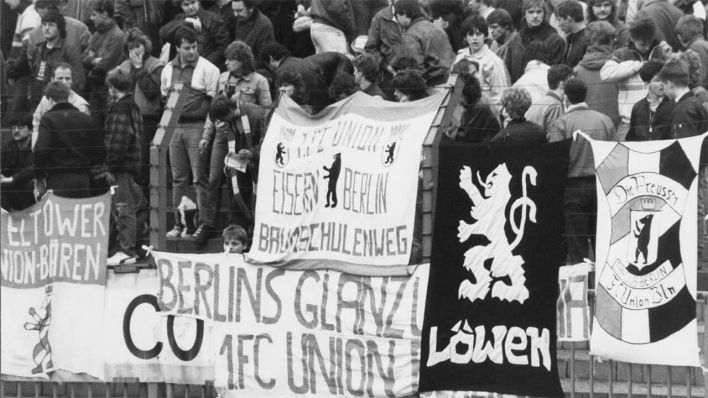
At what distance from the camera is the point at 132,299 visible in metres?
13.3

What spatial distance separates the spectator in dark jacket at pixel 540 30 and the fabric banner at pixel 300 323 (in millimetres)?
3944

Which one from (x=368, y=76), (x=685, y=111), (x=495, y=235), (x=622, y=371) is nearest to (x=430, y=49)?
(x=368, y=76)

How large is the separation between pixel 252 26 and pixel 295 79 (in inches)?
143

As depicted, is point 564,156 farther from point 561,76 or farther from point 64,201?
point 64,201

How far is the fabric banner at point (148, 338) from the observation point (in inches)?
515

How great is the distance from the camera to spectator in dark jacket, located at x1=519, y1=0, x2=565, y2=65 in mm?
15391

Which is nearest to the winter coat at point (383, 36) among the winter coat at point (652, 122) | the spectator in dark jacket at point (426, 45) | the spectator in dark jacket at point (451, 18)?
the spectator in dark jacket at point (426, 45)

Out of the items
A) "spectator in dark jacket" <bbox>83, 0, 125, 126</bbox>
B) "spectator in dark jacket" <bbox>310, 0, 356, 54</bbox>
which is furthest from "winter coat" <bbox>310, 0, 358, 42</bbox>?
"spectator in dark jacket" <bbox>83, 0, 125, 126</bbox>

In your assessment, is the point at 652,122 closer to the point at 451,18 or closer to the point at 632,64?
the point at 632,64

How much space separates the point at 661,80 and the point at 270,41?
5.28m

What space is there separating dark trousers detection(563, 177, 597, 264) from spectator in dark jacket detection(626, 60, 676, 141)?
84 cm

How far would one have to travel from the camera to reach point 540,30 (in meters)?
15.8

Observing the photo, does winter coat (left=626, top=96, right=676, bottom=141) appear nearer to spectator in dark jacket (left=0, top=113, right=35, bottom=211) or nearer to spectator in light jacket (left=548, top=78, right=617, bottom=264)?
spectator in light jacket (left=548, top=78, right=617, bottom=264)

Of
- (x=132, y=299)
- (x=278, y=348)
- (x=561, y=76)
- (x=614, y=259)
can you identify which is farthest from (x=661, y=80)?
(x=132, y=299)
